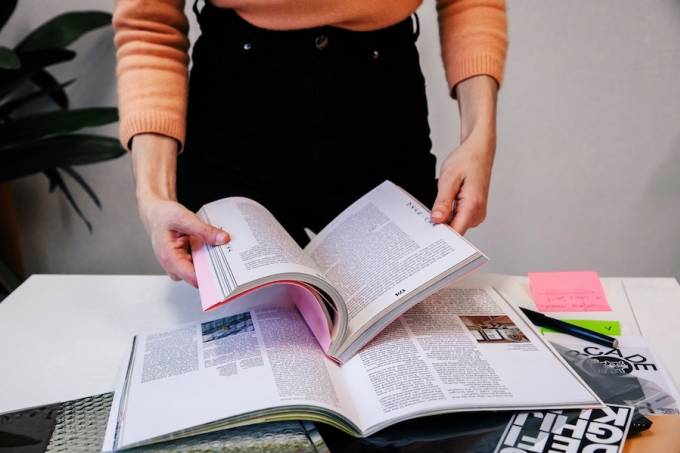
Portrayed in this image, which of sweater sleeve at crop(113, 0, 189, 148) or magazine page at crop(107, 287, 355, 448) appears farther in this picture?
sweater sleeve at crop(113, 0, 189, 148)

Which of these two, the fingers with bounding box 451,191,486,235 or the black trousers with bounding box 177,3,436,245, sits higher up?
the black trousers with bounding box 177,3,436,245

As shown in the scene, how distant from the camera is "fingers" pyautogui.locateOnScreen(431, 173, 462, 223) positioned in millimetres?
681

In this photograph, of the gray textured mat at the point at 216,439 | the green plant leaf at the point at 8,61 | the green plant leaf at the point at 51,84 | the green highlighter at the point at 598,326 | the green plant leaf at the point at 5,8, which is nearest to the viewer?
the gray textured mat at the point at 216,439

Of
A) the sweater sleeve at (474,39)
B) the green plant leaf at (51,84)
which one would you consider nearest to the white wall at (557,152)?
the green plant leaf at (51,84)

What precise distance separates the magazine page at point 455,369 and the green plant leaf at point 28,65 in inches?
41.3

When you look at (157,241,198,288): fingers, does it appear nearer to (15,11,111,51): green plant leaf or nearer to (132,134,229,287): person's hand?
(132,134,229,287): person's hand

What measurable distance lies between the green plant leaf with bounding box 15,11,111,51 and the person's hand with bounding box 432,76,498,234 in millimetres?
931

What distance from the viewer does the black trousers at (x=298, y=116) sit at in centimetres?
79

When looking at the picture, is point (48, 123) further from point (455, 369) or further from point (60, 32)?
point (455, 369)

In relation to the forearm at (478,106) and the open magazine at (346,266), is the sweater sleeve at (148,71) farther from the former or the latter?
the forearm at (478,106)

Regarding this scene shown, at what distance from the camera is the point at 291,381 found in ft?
1.79

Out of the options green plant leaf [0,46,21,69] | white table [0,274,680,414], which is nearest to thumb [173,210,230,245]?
white table [0,274,680,414]

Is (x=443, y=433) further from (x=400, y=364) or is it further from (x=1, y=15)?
(x=1, y=15)

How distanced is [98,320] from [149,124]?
25 centimetres
